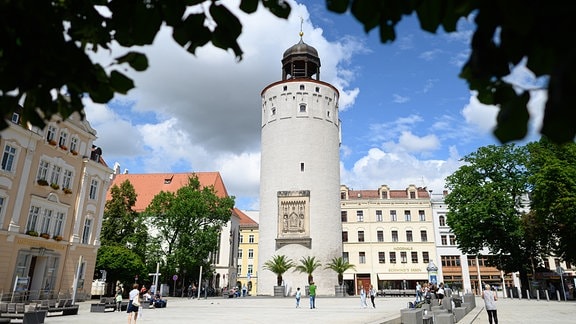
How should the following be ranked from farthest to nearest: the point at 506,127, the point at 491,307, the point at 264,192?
the point at 264,192, the point at 491,307, the point at 506,127

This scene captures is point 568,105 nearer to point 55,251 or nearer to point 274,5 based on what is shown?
point 274,5

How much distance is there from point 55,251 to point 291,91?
1092 inches

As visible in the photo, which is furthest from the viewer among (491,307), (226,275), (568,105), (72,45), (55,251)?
(226,275)

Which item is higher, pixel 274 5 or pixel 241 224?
pixel 241 224

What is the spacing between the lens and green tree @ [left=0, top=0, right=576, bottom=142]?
146 centimetres

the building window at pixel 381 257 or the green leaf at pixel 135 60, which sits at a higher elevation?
the building window at pixel 381 257

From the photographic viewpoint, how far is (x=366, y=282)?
5391cm

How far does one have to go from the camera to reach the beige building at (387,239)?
53562 mm

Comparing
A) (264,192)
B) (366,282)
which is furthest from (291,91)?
(366,282)

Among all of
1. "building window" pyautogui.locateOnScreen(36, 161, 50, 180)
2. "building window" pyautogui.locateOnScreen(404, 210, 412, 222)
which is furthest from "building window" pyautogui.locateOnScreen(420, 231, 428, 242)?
"building window" pyautogui.locateOnScreen(36, 161, 50, 180)

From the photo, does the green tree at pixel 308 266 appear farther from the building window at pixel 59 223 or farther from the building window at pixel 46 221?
the building window at pixel 46 221

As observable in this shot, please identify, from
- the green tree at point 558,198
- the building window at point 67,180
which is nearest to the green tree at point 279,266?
the building window at point 67,180

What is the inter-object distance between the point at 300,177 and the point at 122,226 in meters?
19.2

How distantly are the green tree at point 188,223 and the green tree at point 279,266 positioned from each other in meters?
6.38
